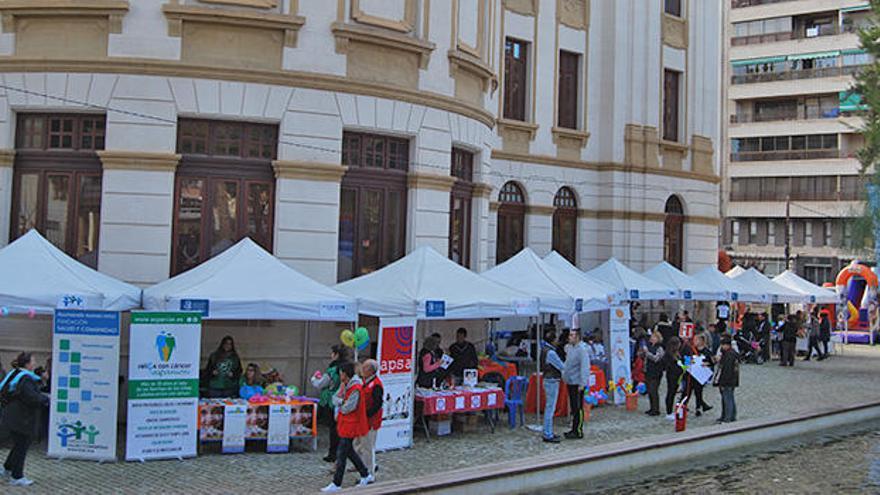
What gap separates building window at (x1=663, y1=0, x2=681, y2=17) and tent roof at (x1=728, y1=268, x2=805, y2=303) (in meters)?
9.36

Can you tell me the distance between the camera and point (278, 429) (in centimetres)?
1257

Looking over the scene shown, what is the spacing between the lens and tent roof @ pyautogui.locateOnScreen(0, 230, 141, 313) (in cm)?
1232

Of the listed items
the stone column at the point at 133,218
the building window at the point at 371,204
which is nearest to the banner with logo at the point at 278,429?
the stone column at the point at 133,218

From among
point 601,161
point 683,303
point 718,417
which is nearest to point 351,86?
point 718,417

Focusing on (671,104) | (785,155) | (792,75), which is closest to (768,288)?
(671,104)

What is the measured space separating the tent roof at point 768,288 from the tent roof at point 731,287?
0.39 metres

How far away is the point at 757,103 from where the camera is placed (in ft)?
198

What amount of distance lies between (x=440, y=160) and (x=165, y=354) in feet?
24.0

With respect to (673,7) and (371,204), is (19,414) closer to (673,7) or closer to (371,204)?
(371,204)

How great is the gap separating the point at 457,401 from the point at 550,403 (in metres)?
1.46

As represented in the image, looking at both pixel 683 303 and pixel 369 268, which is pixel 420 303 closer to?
pixel 369 268

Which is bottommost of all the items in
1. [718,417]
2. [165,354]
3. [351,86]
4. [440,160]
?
[718,417]

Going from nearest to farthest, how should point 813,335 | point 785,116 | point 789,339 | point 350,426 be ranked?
point 350,426 < point 789,339 < point 813,335 < point 785,116

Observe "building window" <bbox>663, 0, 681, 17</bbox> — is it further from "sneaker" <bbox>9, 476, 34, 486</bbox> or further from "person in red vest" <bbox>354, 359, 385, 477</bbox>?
"sneaker" <bbox>9, 476, 34, 486</bbox>
